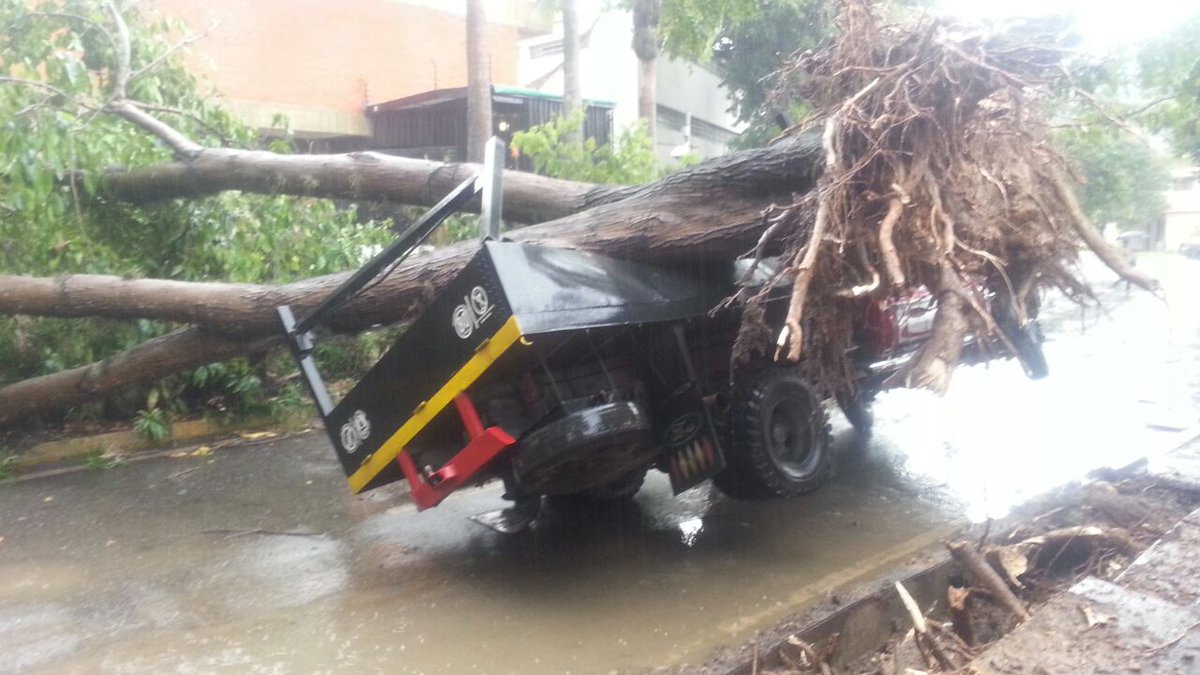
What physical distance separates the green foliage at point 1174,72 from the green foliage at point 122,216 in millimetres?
7091

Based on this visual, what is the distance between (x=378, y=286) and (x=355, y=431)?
1128mm

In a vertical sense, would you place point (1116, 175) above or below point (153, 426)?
above

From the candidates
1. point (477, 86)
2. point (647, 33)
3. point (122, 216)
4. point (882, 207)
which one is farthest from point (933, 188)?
point (647, 33)

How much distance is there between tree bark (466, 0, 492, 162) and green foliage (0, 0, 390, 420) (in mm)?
1837

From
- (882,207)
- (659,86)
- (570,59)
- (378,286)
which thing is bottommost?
(378,286)

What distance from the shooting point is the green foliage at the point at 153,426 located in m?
7.63

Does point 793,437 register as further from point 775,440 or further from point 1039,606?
point 1039,606

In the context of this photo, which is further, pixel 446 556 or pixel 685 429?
pixel 446 556

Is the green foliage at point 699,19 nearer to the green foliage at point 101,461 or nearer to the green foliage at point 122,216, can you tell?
the green foliage at point 122,216

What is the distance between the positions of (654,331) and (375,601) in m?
1.95

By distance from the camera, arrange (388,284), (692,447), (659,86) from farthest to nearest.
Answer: (659,86) → (388,284) → (692,447)

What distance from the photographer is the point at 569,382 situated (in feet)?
15.9

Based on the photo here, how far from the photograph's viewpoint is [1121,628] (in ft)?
11.5

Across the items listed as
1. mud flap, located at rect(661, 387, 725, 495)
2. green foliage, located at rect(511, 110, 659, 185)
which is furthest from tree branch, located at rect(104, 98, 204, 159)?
mud flap, located at rect(661, 387, 725, 495)
